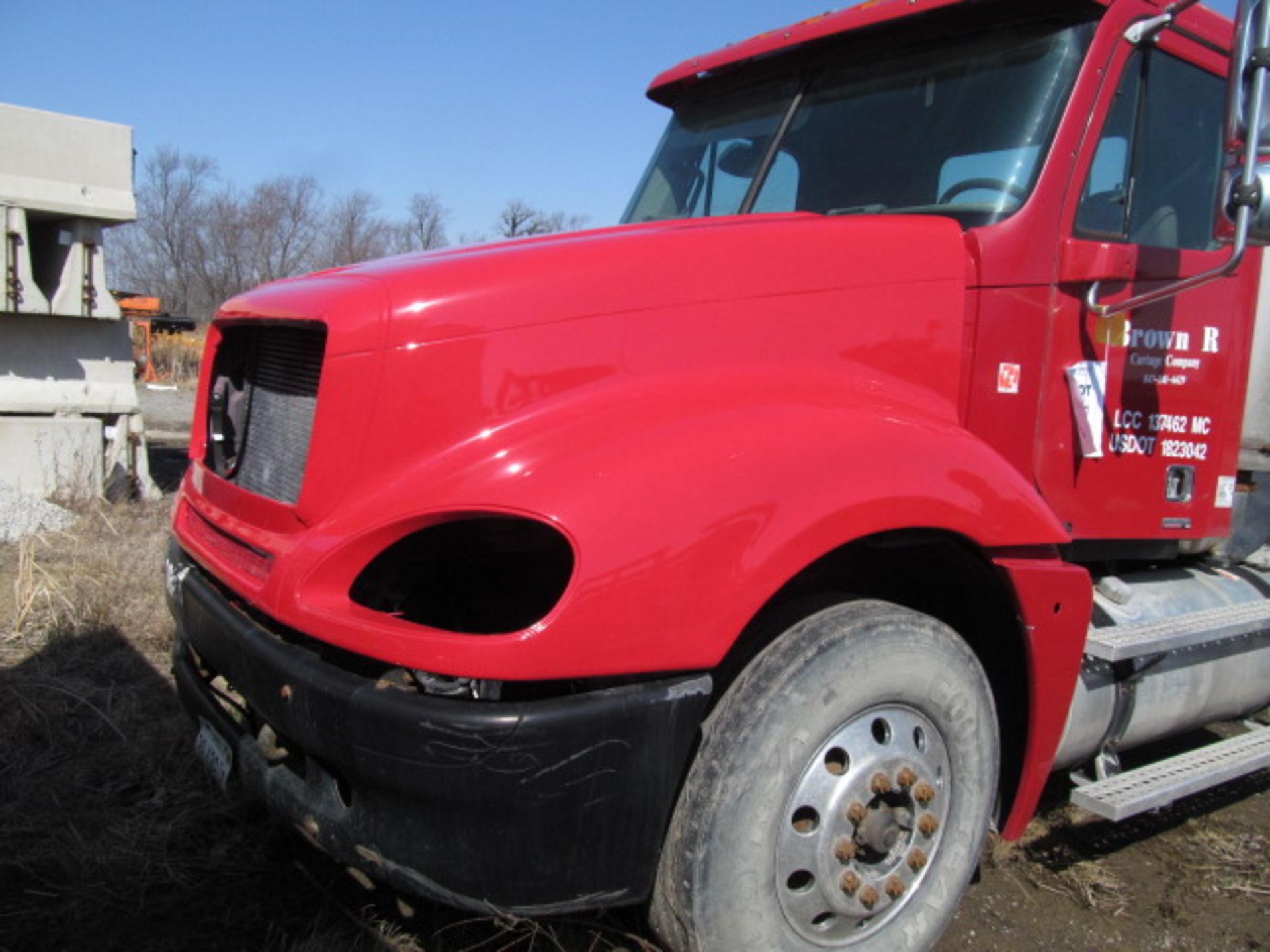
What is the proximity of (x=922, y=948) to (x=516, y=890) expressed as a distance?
1198 mm

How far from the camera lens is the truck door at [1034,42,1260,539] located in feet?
9.56

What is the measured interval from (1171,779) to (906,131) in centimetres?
217

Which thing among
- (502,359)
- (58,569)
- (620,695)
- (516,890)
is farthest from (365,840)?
(58,569)

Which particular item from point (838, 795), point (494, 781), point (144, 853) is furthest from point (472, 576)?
point (144, 853)

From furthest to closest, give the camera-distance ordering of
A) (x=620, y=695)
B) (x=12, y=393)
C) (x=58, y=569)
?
(x=12, y=393) → (x=58, y=569) → (x=620, y=695)

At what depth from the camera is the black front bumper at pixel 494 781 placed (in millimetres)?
1877

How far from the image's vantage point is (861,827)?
91.0 inches

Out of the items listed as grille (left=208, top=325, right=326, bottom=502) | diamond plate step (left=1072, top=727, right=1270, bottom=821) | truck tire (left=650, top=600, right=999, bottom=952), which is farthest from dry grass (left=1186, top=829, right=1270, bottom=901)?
grille (left=208, top=325, right=326, bottom=502)

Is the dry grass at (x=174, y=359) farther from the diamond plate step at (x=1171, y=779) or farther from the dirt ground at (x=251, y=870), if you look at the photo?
the diamond plate step at (x=1171, y=779)

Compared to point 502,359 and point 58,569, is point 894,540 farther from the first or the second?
point 58,569

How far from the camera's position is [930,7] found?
2998 millimetres

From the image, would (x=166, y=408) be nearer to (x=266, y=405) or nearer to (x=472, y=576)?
(x=266, y=405)

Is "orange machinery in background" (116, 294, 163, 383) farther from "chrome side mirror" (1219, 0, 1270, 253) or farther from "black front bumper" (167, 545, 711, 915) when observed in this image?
"chrome side mirror" (1219, 0, 1270, 253)

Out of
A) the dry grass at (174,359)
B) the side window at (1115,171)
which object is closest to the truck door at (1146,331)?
the side window at (1115,171)
